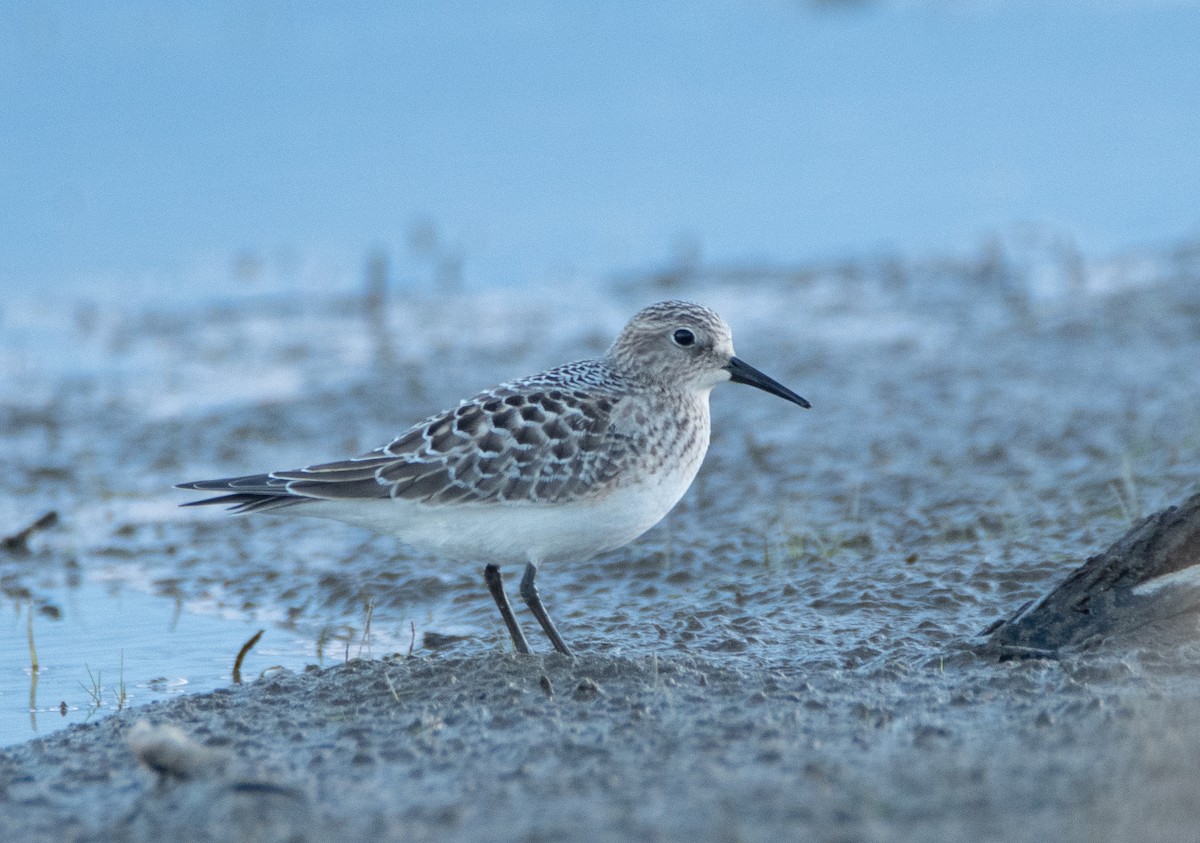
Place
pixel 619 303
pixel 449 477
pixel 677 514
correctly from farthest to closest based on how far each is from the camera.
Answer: pixel 619 303 < pixel 677 514 < pixel 449 477

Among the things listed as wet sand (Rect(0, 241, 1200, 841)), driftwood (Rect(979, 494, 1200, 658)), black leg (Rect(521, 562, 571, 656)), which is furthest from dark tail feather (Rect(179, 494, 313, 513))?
driftwood (Rect(979, 494, 1200, 658))

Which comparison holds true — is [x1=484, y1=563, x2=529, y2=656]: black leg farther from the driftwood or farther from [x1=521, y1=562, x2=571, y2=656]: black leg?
the driftwood

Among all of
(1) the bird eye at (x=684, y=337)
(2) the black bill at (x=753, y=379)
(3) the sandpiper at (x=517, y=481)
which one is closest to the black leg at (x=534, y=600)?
(3) the sandpiper at (x=517, y=481)

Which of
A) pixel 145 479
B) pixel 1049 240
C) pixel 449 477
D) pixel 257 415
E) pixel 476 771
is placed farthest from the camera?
pixel 1049 240

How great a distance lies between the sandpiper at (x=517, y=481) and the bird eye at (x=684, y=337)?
37 centimetres

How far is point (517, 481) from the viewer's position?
6488mm

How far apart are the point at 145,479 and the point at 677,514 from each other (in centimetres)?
383

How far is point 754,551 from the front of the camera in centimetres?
834

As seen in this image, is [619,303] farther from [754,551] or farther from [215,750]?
[215,750]

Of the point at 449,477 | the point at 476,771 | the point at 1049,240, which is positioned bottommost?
the point at 476,771

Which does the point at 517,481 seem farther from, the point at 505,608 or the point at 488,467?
the point at 505,608

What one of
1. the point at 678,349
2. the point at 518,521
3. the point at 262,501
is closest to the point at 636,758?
the point at 518,521

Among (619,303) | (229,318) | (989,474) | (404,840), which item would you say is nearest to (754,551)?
(989,474)

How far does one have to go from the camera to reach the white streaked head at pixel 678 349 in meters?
7.07
